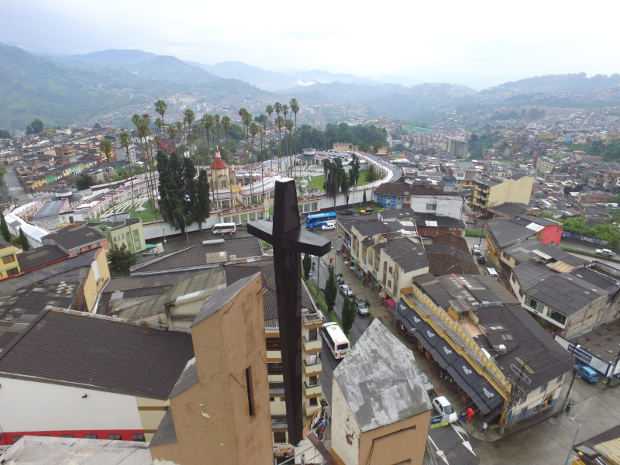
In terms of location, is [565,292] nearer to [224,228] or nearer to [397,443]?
[397,443]

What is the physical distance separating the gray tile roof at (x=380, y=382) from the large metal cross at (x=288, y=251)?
5.37 feet

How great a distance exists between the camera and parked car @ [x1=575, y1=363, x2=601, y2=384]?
2319 cm

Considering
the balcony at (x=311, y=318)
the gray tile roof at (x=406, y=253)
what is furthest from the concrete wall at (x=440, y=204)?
the balcony at (x=311, y=318)

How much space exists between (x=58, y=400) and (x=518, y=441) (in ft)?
73.1

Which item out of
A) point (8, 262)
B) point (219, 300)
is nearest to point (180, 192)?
point (8, 262)

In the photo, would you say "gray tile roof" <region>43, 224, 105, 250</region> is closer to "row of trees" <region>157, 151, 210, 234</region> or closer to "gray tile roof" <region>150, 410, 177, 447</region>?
"row of trees" <region>157, 151, 210, 234</region>

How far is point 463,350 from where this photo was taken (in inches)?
883

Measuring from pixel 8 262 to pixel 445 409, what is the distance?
34.1 metres

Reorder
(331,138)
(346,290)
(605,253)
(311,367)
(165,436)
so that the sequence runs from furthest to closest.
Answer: (331,138) < (605,253) < (346,290) < (311,367) < (165,436)

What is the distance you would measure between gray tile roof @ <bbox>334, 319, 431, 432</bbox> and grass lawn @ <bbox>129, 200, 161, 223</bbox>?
47253 mm

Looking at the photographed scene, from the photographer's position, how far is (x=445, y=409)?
2011 centimetres

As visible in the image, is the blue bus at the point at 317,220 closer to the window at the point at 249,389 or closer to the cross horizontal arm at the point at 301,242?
the cross horizontal arm at the point at 301,242

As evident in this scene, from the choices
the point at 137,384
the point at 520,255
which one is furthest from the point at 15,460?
the point at 520,255

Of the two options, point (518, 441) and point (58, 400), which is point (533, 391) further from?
point (58, 400)
